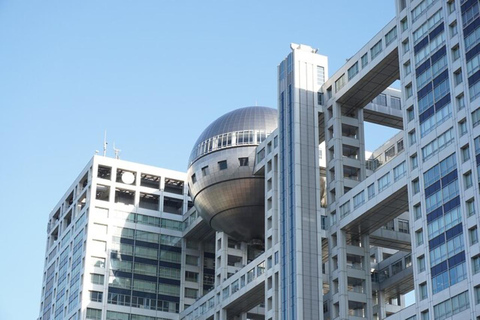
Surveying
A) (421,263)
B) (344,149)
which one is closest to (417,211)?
(421,263)

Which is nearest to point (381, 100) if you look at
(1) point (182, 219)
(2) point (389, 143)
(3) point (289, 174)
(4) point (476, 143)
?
(2) point (389, 143)

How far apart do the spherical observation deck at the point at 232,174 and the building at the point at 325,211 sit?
16.2 inches

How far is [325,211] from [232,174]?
54.3 feet

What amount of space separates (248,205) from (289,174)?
13.0 m

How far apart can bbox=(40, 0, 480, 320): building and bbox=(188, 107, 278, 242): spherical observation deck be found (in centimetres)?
41

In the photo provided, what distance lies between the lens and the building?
7900 centimetres

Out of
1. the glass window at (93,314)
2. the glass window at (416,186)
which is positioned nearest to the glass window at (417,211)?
the glass window at (416,186)

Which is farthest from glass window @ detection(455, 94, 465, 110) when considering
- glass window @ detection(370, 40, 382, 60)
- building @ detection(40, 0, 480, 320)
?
glass window @ detection(370, 40, 382, 60)

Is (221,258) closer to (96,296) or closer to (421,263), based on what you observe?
(96,296)

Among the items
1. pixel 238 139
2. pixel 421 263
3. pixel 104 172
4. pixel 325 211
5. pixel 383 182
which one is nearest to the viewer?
Answer: pixel 421 263

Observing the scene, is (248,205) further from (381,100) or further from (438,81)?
(438,81)

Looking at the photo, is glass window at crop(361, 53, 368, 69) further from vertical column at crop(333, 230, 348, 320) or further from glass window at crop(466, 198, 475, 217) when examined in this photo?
glass window at crop(466, 198, 475, 217)

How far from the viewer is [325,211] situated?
3856 inches

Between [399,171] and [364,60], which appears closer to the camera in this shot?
[399,171]
